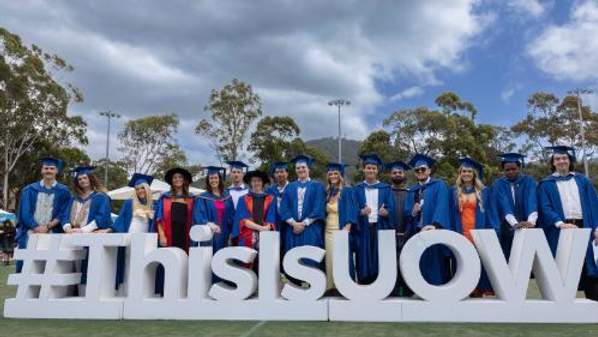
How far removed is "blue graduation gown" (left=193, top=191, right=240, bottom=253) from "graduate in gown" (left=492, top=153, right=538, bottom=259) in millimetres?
3341

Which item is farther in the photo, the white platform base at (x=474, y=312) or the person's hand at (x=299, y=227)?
the person's hand at (x=299, y=227)

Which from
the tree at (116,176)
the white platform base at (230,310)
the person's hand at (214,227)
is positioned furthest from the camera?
the tree at (116,176)

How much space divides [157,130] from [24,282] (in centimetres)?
3276

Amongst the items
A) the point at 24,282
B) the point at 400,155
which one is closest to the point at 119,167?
the point at 400,155

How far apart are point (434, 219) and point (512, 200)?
3.64ft

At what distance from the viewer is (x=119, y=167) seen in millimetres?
40969

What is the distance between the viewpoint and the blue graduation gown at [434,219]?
18.1 ft

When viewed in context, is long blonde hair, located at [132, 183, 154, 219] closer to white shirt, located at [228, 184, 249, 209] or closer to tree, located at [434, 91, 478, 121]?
white shirt, located at [228, 184, 249, 209]

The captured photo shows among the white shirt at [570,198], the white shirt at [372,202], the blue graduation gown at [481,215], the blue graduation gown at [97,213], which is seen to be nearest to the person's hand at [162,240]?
the blue graduation gown at [97,213]

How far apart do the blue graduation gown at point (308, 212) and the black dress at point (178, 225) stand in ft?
4.15

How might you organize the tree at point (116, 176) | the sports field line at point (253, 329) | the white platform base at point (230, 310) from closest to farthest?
the sports field line at point (253, 329) < the white platform base at point (230, 310) < the tree at point (116, 176)

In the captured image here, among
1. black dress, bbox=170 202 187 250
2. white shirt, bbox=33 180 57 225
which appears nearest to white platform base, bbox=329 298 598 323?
black dress, bbox=170 202 187 250

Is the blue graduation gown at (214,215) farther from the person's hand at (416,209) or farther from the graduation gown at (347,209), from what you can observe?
the person's hand at (416,209)

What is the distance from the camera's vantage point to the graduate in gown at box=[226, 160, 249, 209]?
692cm
